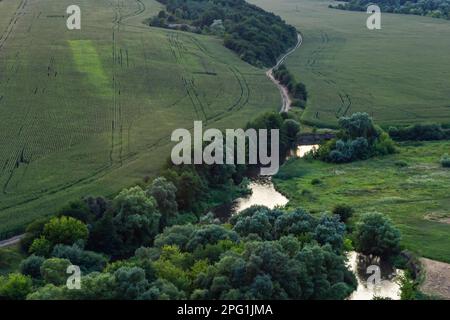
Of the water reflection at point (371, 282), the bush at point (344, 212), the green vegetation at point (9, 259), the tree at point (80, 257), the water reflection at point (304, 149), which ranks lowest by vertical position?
the water reflection at point (304, 149)

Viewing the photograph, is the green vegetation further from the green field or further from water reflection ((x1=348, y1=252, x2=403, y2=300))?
the green field

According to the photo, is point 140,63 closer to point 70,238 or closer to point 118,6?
point 118,6

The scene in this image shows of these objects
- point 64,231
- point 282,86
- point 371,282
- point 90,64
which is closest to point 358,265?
point 371,282

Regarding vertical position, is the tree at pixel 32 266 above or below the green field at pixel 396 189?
above

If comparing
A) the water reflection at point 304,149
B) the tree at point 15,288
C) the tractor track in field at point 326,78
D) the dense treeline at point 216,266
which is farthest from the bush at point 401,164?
the tree at point 15,288

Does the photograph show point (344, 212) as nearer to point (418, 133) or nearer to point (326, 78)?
point (418, 133)

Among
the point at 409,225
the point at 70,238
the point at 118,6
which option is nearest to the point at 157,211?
the point at 70,238

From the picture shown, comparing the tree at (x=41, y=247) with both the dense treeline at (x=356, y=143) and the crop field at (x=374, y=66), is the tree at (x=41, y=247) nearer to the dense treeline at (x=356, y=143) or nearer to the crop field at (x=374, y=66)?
the dense treeline at (x=356, y=143)
